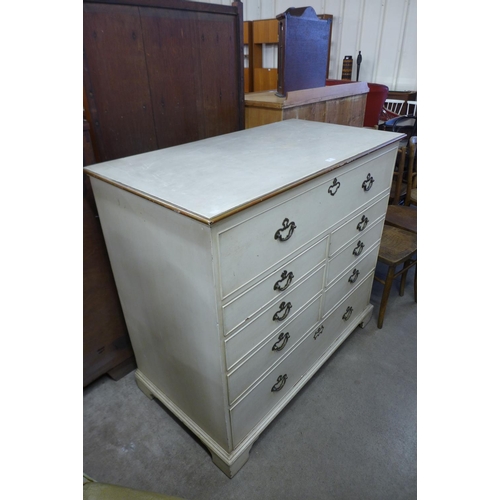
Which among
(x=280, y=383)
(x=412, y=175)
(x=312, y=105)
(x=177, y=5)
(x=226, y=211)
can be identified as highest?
(x=177, y=5)

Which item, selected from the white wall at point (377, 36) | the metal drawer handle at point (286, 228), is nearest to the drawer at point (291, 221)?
the metal drawer handle at point (286, 228)

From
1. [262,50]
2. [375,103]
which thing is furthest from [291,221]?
[262,50]

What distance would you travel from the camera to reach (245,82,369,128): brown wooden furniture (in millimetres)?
1807

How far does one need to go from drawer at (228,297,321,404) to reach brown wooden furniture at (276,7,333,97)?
117 centimetres

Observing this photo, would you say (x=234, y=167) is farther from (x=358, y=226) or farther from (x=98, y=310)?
(x=98, y=310)

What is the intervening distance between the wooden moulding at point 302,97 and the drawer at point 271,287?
893 millimetres

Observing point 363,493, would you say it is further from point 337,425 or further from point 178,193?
point 178,193

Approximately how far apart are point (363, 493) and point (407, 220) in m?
1.53

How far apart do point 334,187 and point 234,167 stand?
0.36 metres

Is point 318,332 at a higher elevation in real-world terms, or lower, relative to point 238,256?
lower

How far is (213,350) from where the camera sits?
1.03m

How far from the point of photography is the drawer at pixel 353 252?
1421mm

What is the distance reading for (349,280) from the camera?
1.62m

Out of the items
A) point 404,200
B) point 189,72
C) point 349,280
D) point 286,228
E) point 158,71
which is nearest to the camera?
point 286,228
